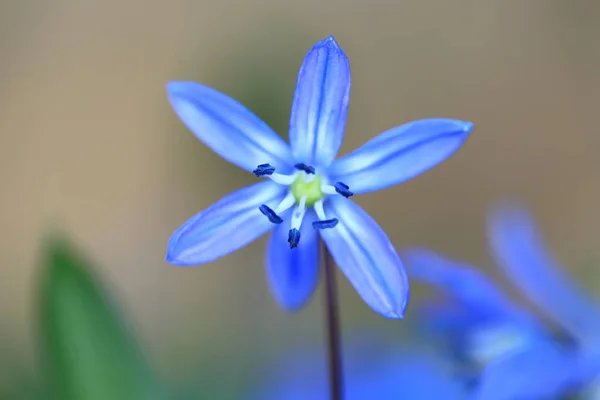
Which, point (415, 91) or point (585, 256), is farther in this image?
point (415, 91)

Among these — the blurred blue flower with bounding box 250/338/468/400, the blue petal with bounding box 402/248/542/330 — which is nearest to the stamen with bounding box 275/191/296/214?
the blue petal with bounding box 402/248/542/330

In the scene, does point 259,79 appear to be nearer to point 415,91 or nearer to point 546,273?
point 415,91

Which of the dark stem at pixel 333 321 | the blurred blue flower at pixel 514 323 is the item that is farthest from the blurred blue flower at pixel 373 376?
the dark stem at pixel 333 321

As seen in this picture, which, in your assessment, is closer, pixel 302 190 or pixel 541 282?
pixel 302 190

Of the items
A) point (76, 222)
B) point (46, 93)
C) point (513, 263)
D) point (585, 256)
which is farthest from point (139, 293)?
point (513, 263)

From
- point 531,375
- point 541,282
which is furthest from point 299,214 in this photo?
point 541,282

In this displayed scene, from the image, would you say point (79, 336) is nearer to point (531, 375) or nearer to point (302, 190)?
point (302, 190)

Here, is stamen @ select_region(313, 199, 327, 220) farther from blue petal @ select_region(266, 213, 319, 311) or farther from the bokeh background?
the bokeh background

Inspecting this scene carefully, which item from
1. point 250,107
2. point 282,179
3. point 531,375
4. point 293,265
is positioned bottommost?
point 531,375
